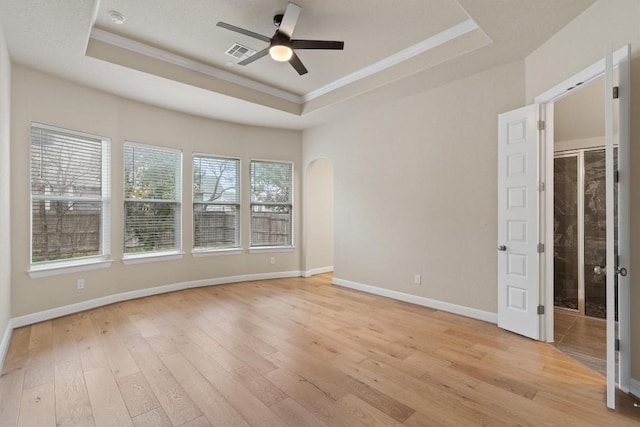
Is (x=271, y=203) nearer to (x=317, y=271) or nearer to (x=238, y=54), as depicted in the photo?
(x=317, y=271)

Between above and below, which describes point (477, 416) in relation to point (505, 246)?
below

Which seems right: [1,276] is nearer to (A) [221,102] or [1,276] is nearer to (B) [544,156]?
(A) [221,102]

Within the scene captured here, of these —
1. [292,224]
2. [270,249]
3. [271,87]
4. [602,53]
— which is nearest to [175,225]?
[270,249]

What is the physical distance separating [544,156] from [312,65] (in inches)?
113

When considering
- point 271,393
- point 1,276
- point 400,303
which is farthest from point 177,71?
point 400,303

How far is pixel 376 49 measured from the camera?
358 cm

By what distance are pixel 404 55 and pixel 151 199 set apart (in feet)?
13.8

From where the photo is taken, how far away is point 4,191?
2951mm

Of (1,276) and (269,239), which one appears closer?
(1,276)

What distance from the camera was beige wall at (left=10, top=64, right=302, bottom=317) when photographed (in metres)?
3.45

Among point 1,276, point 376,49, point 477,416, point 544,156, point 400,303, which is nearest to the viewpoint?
point 477,416

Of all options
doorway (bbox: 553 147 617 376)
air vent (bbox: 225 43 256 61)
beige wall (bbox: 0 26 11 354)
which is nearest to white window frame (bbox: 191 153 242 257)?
air vent (bbox: 225 43 256 61)

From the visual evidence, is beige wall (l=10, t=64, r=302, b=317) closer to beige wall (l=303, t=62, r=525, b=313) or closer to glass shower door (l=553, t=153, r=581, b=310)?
beige wall (l=303, t=62, r=525, b=313)

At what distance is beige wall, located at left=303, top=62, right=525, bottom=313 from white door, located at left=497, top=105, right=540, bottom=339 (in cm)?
20
